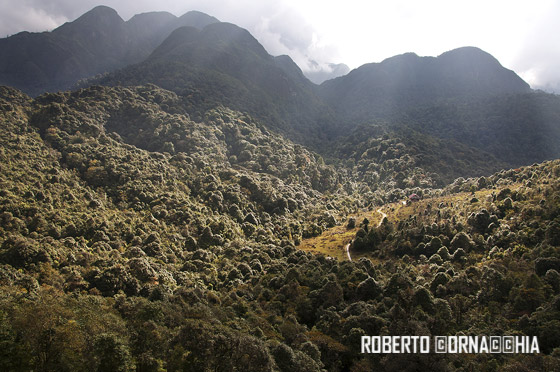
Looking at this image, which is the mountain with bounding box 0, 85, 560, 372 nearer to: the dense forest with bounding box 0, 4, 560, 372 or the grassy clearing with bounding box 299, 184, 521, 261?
the dense forest with bounding box 0, 4, 560, 372

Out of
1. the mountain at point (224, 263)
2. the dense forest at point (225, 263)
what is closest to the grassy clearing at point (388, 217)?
the dense forest at point (225, 263)

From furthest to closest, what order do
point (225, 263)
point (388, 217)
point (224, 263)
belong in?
point (388, 217) < point (224, 263) < point (225, 263)

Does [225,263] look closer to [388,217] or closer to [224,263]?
[224,263]

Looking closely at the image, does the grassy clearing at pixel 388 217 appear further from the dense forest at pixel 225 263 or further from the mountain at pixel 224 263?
the mountain at pixel 224 263

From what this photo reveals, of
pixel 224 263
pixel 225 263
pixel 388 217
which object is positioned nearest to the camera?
pixel 225 263

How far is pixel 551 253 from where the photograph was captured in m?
68.6

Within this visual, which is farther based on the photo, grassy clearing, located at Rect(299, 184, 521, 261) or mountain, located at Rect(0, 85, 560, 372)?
grassy clearing, located at Rect(299, 184, 521, 261)

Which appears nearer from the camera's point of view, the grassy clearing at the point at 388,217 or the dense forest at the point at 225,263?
the dense forest at the point at 225,263

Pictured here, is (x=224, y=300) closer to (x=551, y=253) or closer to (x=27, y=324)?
(x=27, y=324)

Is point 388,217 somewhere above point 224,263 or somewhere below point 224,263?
above

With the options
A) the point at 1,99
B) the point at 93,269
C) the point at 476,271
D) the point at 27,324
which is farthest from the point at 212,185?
the point at 27,324

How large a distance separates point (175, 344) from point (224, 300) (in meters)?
Result: 28.6

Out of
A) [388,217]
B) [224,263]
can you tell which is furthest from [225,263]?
[388,217]

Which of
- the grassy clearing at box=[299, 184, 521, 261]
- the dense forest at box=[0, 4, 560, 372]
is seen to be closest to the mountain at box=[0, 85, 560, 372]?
the dense forest at box=[0, 4, 560, 372]
